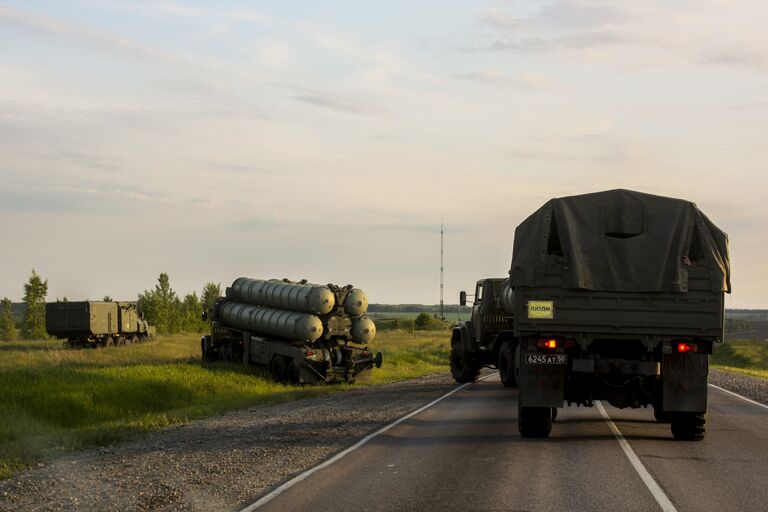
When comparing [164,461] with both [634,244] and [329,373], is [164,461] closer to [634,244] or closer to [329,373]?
[634,244]

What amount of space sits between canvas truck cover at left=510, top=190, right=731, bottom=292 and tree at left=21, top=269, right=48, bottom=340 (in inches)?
3681

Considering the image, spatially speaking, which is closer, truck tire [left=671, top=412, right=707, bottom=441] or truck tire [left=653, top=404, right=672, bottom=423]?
truck tire [left=671, top=412, right=707, bottom=441]

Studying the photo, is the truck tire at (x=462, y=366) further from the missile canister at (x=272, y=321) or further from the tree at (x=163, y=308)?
the tree at (x=163, y=308)

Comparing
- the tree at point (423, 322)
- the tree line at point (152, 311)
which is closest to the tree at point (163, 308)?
the tree line at point (152, 311)

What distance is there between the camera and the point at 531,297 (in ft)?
49.2

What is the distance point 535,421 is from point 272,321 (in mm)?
→ 20409

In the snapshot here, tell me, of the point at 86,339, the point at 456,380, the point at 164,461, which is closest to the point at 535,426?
the point at 164,461

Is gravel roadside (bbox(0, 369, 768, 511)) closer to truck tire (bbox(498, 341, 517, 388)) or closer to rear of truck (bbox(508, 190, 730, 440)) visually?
rear of truck (bbox(508, 190, 730, 440))

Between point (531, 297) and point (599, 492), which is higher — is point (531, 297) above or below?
above

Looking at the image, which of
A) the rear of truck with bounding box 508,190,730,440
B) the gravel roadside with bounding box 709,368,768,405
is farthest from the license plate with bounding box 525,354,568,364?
the gravel roadside with bounding box 709,368,768,405


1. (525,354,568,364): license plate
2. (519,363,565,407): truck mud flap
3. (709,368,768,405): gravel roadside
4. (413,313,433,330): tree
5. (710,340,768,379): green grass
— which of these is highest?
(525,354,568,364): license plate

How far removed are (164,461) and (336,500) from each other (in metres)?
4.50

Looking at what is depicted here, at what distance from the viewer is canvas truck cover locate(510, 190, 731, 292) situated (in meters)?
15.1

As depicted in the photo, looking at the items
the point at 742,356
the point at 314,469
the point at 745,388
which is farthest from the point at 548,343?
the point at 742,356
